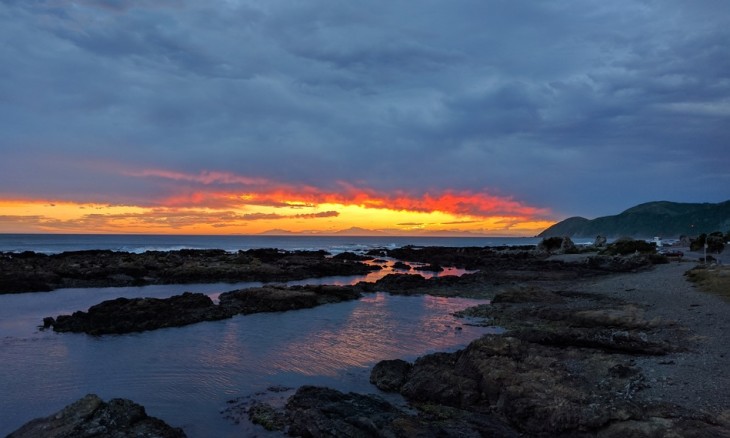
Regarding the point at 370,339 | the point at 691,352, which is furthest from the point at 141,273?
→ the point at 691,352

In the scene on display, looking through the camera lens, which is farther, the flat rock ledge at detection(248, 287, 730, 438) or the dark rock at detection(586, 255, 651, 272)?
the dark rock at detection(586, 255, 651, 272)

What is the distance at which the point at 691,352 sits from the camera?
12500 millimetres

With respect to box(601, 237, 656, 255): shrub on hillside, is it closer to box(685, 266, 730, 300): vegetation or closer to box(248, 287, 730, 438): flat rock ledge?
box(685, 266, 730, 300): vegetation

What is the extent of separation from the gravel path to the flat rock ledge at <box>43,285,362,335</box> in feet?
52.3

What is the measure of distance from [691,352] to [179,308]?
1924 centimetres

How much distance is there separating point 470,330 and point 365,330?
4174 mm

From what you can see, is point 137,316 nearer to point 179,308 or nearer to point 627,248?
point 179,308

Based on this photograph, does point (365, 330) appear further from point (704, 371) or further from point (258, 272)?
point (258, 272)

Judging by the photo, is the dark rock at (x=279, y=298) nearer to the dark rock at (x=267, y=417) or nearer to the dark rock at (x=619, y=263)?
the dark rock at (x=267, y=417)

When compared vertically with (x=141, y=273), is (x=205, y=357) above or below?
below

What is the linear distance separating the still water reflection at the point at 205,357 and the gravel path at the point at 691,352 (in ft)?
20.5

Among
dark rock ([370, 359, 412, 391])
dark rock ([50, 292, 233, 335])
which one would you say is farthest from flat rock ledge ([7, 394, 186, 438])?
dark rock ([50, 292, 233, 335])

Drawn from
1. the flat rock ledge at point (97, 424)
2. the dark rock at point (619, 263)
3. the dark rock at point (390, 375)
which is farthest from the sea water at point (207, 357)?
the dark rock at point (619, 263)

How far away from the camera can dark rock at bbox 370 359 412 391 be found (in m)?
11.6
